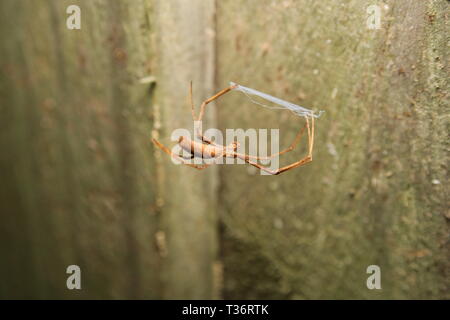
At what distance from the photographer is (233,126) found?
0.85 m

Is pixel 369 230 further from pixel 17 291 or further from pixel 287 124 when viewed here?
pixel 17 291

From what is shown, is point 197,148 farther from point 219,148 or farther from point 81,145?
point 81,145

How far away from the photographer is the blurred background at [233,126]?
599 millimetres

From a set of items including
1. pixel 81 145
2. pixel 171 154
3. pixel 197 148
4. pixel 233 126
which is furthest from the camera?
pixel 81 145

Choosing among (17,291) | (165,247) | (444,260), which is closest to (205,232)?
(165,247)

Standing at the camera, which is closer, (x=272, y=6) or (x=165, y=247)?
(x=272, y=6)

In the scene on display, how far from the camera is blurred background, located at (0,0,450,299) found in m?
0.60

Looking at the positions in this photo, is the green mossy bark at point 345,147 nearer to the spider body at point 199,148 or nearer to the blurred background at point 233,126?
the blurred background at point 233,126

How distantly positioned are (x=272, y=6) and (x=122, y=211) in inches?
22.7

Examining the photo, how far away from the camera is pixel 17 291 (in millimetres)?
1462
